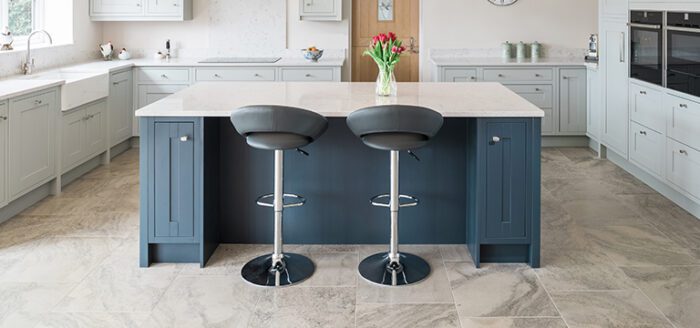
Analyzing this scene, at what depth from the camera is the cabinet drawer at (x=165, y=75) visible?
6.79 metres

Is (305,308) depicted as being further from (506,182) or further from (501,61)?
(501,61)

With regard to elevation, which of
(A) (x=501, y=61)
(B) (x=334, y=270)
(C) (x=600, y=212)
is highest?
(A) (x=501, y=61)

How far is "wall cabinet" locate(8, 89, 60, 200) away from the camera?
170 inches

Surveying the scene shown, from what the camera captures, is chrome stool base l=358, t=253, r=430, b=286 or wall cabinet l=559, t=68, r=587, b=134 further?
wall cabinet l=559, t=68, r=587, b=134

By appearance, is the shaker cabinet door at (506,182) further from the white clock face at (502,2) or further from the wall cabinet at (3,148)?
the white clock face at (502,2)

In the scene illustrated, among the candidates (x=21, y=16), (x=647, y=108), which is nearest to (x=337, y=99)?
(x=647, y=108)

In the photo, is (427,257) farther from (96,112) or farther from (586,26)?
(586,26)

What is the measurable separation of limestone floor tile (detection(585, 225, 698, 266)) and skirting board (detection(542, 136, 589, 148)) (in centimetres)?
278

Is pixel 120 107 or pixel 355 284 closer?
pixel 355 284

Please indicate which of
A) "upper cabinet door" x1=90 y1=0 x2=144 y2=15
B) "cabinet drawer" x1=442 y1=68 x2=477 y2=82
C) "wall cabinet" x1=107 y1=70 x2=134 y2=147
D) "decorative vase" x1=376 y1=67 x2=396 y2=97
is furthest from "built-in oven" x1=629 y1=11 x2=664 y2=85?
"upper cabinet door" x1=90 y1=0 x2=144 y2=15

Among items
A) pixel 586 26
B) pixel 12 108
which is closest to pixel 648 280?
pixel 12 108

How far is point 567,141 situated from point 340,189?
12.9 ft

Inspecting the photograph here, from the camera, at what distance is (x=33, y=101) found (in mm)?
4555

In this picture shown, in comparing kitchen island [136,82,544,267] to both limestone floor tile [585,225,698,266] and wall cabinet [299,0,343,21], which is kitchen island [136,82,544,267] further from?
wall cabinet [299,0,343,21]
